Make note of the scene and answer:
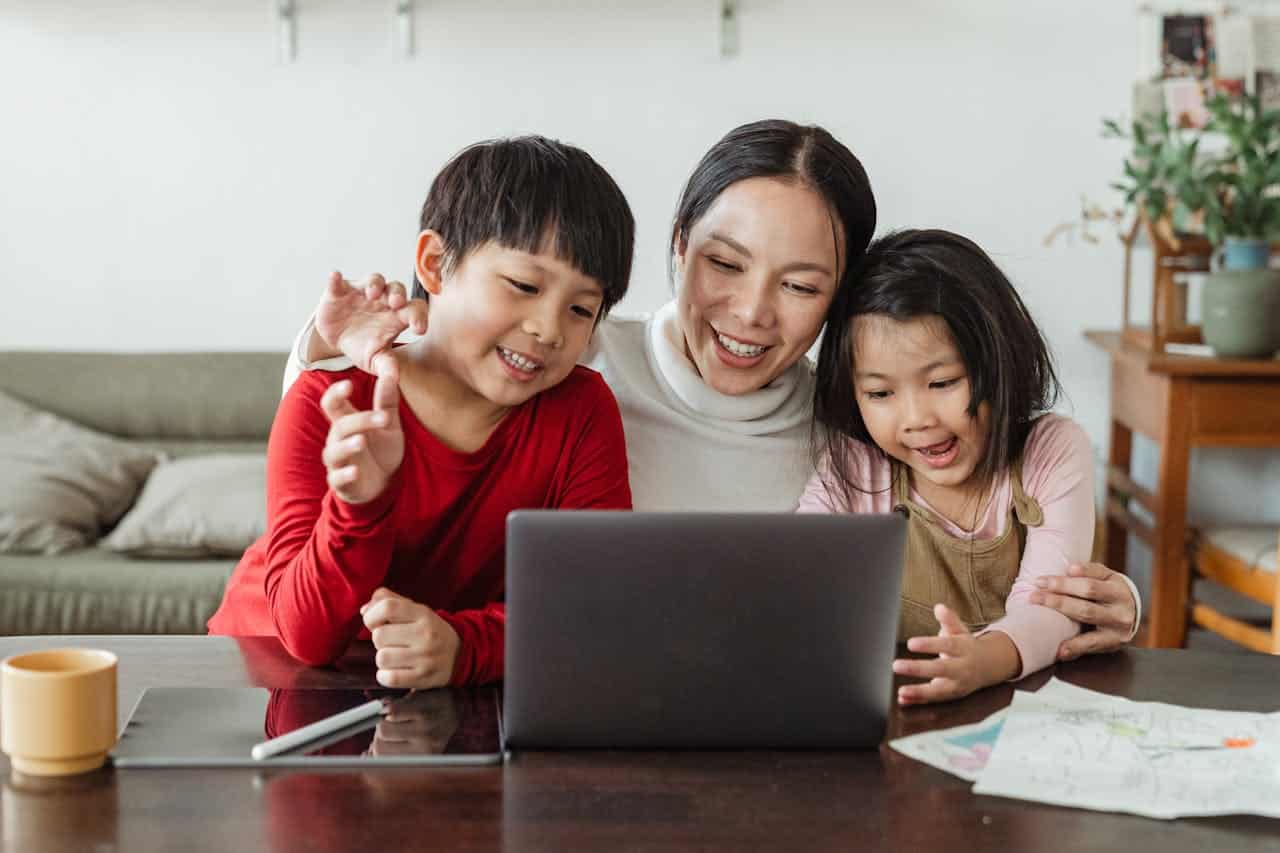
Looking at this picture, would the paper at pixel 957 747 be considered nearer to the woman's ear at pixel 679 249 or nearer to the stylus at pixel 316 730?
the stylus at pixel 316 730

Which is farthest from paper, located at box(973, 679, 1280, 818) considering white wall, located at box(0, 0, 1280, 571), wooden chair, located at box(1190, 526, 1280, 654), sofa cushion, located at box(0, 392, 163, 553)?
white wall, located at box(0, 0, 1280, 571)

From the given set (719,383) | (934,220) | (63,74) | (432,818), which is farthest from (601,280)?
(63,74)

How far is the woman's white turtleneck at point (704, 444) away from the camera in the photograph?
169 centimetres

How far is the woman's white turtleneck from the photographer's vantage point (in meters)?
1.69

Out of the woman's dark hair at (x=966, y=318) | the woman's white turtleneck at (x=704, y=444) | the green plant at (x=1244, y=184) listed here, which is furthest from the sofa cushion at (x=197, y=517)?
the green plant at (x=1244, y=184)

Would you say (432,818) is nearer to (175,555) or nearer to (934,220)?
(175,555)

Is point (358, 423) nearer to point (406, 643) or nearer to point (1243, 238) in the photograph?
point (406, 643)

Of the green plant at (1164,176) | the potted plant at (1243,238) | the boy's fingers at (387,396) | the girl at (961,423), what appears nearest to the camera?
the boy's fingers at (387,396)

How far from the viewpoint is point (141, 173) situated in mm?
3342

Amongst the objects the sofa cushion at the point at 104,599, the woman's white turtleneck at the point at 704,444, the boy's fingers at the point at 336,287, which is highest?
the boy's fingers at the point at 336,287

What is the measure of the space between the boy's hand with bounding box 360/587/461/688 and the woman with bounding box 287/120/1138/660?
336mm

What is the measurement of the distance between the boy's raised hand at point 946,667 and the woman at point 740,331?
0.48 meters

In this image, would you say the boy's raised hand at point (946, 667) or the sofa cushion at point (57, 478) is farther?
the sofa cushion at point (57, 478)

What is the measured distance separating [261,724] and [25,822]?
8.3 inches
